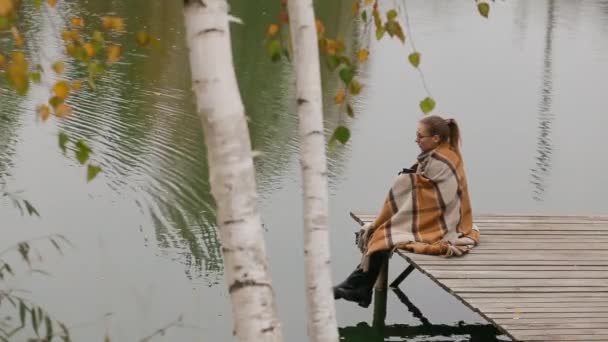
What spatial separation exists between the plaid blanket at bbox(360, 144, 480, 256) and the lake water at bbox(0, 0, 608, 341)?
0.71 meters

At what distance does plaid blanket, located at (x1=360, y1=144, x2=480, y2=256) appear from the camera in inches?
276

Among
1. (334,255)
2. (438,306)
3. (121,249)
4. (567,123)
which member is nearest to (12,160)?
(121,249)

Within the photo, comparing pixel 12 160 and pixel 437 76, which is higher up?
pixel 437 76

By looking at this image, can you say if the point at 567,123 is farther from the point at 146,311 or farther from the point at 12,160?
the point at 146,311

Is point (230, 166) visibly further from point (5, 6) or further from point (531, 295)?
point (531, 295)

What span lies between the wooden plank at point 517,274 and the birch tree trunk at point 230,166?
11.4 ft

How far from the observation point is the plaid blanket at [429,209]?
700 cm

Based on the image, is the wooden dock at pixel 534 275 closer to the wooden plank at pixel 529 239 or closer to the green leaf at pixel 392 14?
the wooden plank at pixel 529 239

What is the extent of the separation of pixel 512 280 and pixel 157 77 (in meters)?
8.55

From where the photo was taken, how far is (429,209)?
7066 millimetres

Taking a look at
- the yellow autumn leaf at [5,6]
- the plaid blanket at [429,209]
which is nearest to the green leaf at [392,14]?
the yellow autumn leaf at [5,6]

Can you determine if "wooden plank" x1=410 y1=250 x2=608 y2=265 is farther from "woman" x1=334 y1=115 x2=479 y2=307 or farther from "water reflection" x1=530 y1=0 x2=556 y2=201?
"water reflection" x1=530 y1=0 x2=556 y2=201

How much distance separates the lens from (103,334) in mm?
6891

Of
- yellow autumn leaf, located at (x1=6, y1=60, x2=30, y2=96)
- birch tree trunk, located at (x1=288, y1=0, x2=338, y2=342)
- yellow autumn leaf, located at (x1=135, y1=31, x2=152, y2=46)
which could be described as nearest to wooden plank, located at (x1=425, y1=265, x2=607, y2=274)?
birch tree trunk, located at (x1=288, y1=0, x2=338, y2=342)
